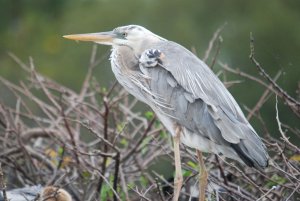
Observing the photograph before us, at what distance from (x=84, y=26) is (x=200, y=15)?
268 centimetres

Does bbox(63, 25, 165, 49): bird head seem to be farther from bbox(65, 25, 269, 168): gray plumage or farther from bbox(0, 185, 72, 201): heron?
bbox(0, 185, 72, 201): heron

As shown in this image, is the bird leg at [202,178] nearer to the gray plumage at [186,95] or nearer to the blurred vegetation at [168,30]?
the gray plumage at [186,95]

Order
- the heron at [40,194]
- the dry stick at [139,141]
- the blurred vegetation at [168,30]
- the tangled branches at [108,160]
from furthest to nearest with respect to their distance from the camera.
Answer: the blurred vegetation at [168,30] < the dry stick at [139,141] < the tangled branches at [108,160] < the heron at [40,194]

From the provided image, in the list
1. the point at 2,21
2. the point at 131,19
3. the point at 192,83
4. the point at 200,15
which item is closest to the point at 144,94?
the point at 192,83

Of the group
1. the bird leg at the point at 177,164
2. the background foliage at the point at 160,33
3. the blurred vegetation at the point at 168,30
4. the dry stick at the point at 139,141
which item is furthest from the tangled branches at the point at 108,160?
the blurred vegetation at the point at 168,30

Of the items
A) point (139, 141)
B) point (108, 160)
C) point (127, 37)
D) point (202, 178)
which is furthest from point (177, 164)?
point (108, 160)

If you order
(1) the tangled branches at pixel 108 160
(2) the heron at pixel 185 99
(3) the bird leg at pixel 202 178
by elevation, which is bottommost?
(1) the tangled branches at pixel 108 160

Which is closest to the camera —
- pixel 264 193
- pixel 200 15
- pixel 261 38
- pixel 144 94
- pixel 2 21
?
pixel 264 193

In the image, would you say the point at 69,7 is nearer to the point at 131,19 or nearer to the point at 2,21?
the point at 2,21

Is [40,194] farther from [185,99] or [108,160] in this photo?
[108,160]

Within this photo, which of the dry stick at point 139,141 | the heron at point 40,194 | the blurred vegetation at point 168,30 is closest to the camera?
the heron at point 40,194

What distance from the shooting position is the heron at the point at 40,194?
4.34 meters

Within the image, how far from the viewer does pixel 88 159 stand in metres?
5.19

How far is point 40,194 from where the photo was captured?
435cm
